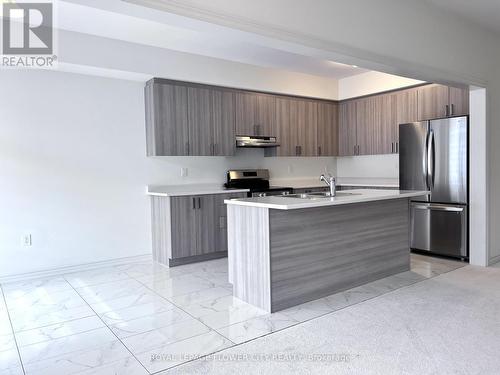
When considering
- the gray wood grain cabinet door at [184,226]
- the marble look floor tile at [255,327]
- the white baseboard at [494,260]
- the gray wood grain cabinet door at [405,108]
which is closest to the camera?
the marble look floor tile at [255,327]

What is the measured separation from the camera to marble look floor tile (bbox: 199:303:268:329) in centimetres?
280

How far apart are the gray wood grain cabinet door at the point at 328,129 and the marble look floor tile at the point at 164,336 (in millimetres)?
4117

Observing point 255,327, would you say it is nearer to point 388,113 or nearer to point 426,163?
point 426,163

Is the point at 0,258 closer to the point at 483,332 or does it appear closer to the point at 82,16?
the point at 82,16

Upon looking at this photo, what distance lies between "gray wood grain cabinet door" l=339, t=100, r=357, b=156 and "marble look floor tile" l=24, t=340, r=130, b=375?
16.1ft

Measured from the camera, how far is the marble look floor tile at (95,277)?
3.93 meters

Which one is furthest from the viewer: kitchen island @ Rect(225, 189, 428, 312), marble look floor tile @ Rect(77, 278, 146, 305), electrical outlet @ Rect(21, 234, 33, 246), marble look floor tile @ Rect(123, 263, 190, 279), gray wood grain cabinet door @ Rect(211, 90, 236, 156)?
gray wood grain cabinet door @ Rect(211, 90, 236, 156)

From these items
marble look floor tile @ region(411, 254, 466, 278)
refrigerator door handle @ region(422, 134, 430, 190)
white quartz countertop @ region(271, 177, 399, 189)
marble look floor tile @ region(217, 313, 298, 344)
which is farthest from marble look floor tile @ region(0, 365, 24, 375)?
refrigerator door handle @ region(422, 134, 430, 190)

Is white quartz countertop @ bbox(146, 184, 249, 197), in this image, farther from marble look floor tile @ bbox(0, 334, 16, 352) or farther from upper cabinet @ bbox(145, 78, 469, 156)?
marble look floor tile @ bbox(0, 334, 16, 352)

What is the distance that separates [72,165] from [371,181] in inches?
177

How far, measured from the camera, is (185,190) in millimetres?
5008

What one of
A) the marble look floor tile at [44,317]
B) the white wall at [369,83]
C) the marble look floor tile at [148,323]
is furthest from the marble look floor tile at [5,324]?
the white wall at [369,83]

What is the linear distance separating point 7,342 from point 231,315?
156 cm

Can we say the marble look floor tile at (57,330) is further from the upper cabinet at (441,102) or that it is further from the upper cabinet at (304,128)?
the upper cabinet at (441,102)
